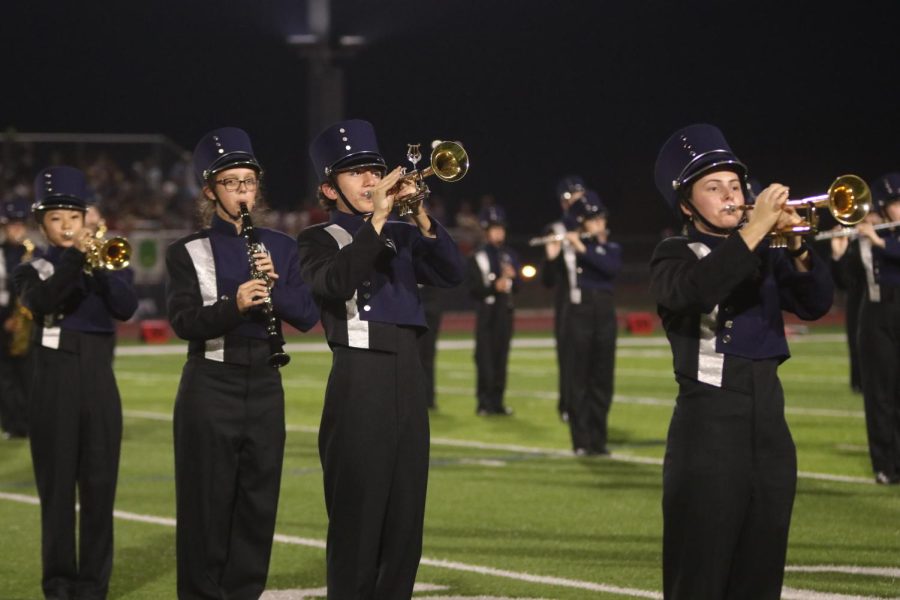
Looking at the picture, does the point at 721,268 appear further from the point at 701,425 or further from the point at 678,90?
the point at 678,90

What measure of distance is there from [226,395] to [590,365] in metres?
6.73

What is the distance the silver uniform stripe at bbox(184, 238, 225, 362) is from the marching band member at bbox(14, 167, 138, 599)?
1058mm

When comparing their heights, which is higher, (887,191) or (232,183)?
(887,191)

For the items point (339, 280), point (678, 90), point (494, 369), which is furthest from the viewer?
point (678, 90)

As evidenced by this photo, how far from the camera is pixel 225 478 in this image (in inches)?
225

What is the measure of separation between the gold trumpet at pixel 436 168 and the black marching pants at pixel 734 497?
3.93 ft

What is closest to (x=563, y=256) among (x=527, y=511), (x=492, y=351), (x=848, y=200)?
(x=492, y=351)

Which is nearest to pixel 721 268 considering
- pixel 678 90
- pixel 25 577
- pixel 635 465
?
pixel 25 577

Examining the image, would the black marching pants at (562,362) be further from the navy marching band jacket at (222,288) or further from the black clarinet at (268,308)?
the black clarinet at (268,308)

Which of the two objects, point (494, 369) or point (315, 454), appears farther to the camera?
point (494, 369)

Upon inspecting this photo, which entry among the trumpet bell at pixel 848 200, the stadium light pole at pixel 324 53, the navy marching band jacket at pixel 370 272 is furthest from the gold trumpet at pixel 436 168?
the stadium light pole at pixel 324 53

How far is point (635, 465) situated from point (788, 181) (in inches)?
1172

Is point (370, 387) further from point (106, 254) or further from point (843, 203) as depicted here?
point (106, 254)

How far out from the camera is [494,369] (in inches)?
605
